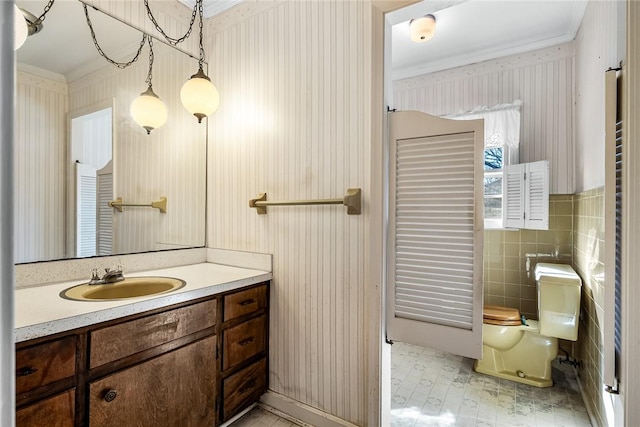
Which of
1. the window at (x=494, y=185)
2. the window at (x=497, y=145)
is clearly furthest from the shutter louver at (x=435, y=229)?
the window at (x=494, y=185)

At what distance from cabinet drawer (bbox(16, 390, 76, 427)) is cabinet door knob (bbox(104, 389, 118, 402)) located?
0.10 metres

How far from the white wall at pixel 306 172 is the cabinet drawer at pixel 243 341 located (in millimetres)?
95

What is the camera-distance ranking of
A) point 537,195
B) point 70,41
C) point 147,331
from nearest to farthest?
point 147,331 < point 70,41 < point 537,195

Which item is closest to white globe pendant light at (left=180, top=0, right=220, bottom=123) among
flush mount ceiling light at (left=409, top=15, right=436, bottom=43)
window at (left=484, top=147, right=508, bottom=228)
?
flush mount ceiling light at (left=409, top=15, right=436, bottom=43)

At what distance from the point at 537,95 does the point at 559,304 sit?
1.78 metres

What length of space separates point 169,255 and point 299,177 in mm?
980

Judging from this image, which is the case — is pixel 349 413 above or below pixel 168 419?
below

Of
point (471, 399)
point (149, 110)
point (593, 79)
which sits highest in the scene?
point (593, 79)

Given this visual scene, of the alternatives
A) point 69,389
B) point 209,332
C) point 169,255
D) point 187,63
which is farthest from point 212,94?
point 69,389

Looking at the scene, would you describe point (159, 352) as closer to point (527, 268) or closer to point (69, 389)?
point (69, 389)

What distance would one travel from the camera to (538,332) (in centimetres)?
228

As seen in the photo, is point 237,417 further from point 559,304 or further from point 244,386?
point 559,304

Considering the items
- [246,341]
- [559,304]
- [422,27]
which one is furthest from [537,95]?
[246,341]

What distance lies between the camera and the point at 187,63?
2.10 m
